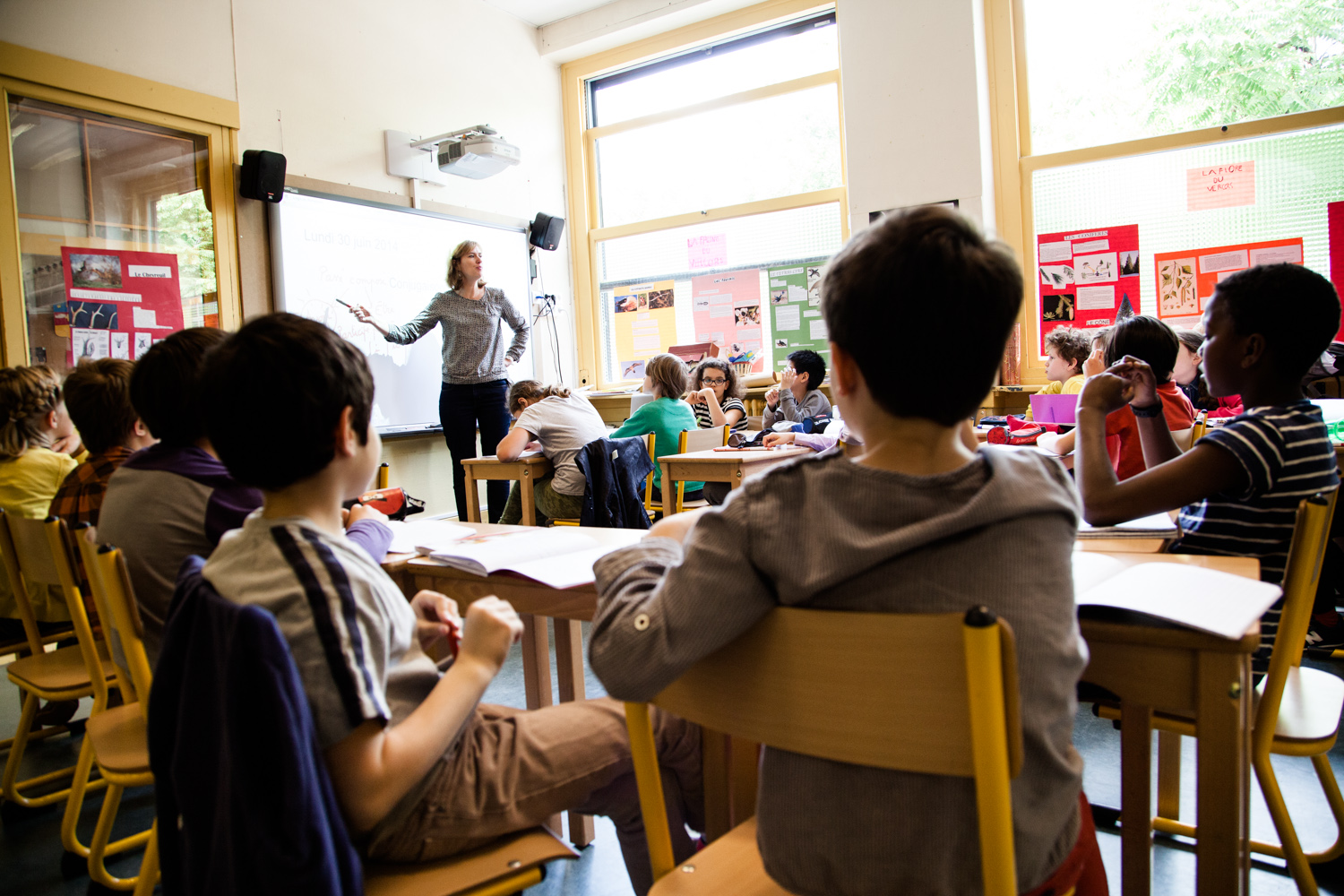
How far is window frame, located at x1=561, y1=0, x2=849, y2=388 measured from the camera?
586cm

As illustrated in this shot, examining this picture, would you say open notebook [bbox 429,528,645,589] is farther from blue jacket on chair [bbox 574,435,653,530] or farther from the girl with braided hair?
blue jacket on chair [bbox 574,435,653,530]

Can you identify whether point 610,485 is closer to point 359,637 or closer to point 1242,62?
point 359,637

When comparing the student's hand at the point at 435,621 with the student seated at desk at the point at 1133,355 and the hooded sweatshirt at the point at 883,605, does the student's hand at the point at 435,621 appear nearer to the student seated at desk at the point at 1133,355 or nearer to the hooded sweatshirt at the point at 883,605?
the hooded sweatshirt at the point at 883,605

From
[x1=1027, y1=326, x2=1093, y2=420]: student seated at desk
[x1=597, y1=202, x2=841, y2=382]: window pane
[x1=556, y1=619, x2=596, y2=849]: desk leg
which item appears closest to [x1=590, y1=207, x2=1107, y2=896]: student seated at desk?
[x1=556, y1=619, x2=596, y2=849]: desk leg

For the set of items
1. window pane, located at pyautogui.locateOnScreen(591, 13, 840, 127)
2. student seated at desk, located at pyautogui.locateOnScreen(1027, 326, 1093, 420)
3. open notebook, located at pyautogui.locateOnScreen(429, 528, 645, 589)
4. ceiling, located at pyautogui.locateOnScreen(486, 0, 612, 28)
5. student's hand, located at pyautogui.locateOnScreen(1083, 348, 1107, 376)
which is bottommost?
open notebook, located at pyautogui.locateOnScreen(429, 528, 645, 589)

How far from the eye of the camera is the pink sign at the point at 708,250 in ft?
20.5

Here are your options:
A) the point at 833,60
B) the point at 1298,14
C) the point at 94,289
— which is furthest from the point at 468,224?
the point at 1298,14

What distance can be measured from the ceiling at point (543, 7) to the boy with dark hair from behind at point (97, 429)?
5.16 meters

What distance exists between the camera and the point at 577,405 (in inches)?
155

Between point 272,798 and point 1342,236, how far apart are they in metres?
5.51

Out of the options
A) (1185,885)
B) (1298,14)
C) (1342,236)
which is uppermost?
(1298,14)

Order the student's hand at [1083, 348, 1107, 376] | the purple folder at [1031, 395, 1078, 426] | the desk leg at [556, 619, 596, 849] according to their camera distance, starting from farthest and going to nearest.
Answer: the purple folder at [1031, 395, 1078, 426] → the student's hand at [1083, 348, 1107, 376] → the desk leg at [556, 619, 596, 849]

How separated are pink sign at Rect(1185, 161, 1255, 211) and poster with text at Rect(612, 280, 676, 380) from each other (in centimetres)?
340

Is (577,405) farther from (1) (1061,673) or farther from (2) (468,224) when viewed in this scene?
(1) (1061,673)
